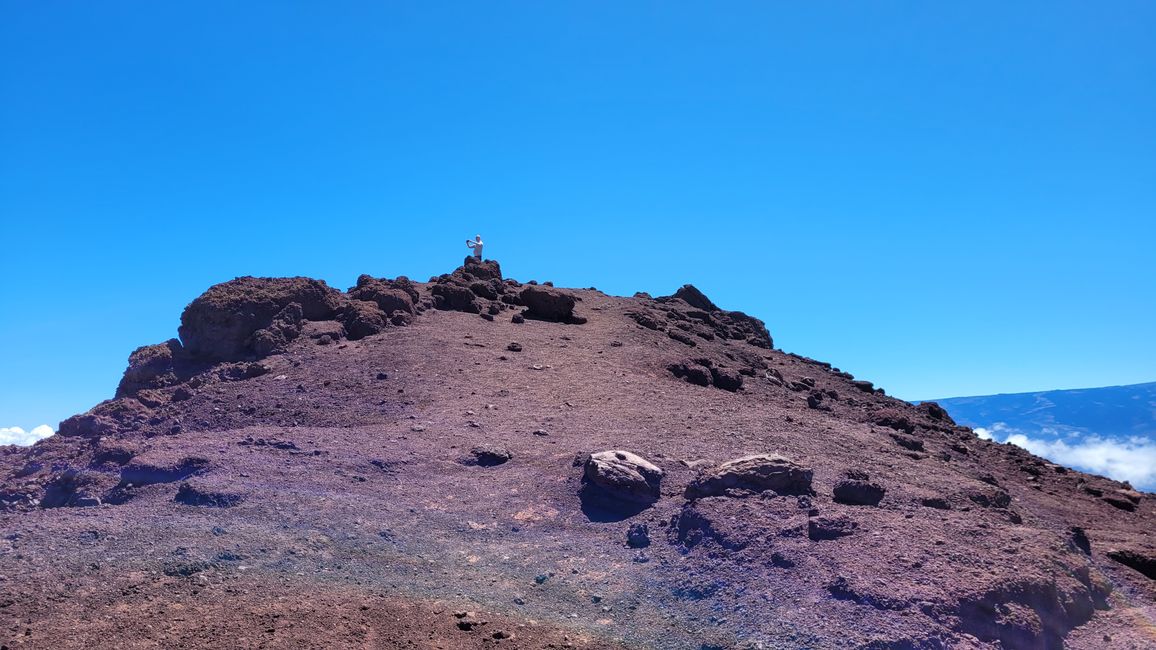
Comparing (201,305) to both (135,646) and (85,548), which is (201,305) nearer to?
(85,548)

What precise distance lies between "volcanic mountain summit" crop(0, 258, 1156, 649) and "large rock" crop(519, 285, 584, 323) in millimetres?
3013

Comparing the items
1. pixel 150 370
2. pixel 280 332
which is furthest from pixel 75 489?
pixel 280 332

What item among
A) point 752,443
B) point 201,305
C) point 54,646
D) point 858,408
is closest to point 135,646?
point 54,646

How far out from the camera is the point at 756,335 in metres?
24.8

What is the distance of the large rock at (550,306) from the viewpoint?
65.1ft

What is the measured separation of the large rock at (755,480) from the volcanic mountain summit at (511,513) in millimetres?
36

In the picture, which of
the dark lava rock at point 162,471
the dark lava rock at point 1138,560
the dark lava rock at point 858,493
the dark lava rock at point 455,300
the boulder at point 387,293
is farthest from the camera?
the dark lava rock at point 455,300

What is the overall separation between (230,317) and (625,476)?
9.53m

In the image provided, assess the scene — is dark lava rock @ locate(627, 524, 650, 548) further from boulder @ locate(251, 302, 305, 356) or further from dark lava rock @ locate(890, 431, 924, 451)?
boulder @ locate(251, 302, 305, 356)

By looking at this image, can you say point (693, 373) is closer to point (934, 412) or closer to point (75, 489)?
point (934, 412)

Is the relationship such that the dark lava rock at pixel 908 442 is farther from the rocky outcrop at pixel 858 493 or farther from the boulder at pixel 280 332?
the boulder at pixel 280 332

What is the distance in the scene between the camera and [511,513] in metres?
9.98

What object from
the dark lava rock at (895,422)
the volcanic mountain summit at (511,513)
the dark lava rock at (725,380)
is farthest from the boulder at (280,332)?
the dark lava rock at (895,422)

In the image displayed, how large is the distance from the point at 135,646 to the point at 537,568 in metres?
3.68
